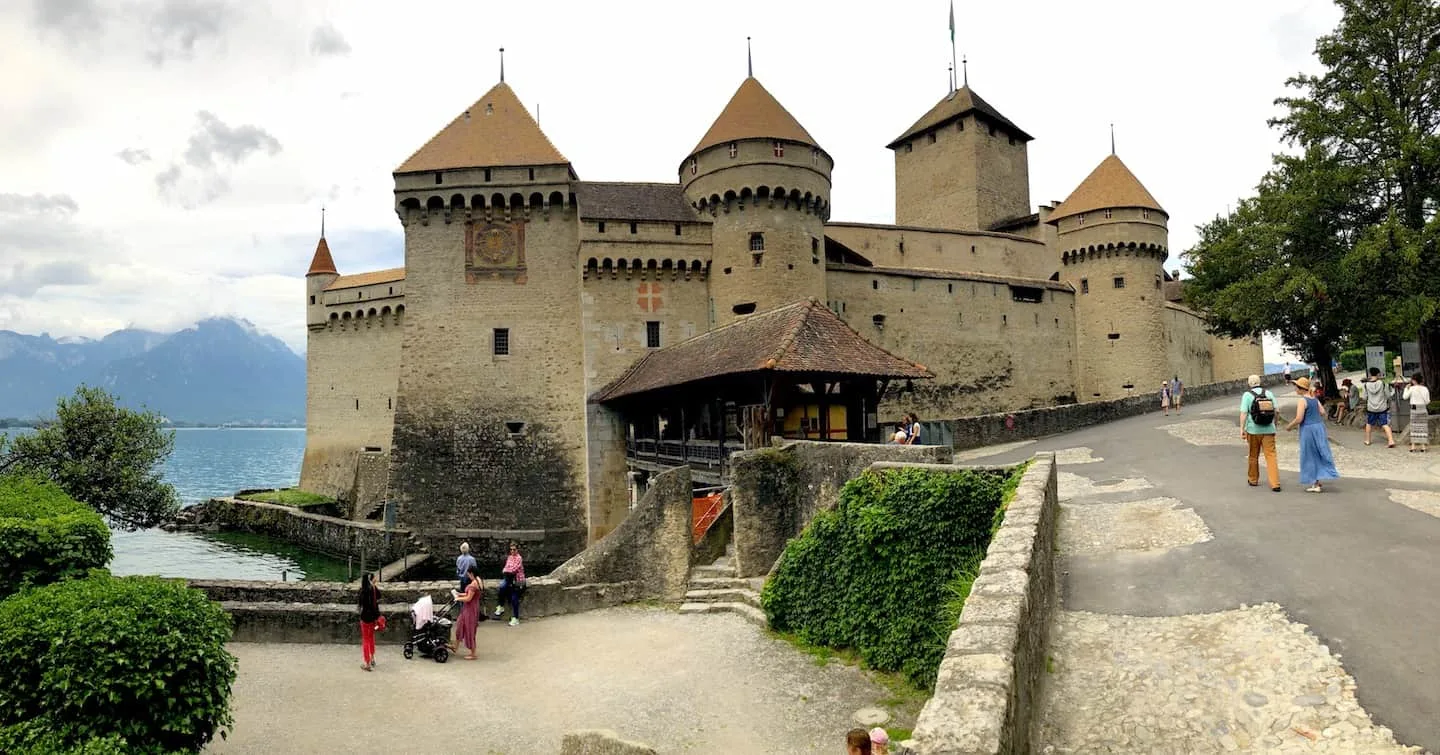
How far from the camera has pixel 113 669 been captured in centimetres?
712

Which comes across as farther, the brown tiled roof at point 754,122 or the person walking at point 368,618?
the brown tiled roof at point 754,122

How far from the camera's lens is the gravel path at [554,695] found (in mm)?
9570

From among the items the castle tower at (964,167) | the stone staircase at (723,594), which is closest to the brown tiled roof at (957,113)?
the castle tower at (964,167)

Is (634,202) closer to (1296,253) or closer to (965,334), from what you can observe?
(965,334)

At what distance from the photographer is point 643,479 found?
2559 centimetres

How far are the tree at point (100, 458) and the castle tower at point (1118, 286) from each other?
36.2 m

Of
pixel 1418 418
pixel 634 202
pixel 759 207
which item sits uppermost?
pixel 634 202

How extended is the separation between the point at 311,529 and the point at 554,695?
27.4 meters

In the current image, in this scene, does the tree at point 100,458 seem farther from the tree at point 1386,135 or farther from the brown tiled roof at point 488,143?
the tree at point 1386,135

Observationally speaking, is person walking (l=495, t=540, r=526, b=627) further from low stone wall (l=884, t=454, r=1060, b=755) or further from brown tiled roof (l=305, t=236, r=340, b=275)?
brown tiled roof (l=305, t=236, r=340, b=275)

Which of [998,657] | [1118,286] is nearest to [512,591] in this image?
[998,657]

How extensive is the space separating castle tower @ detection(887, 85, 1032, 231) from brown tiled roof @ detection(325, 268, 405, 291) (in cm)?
2645

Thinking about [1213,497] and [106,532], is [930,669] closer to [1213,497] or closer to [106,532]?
[1213,497]

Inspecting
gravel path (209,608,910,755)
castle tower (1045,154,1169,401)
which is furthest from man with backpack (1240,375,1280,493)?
castle tower (1045,154,1169,401)
